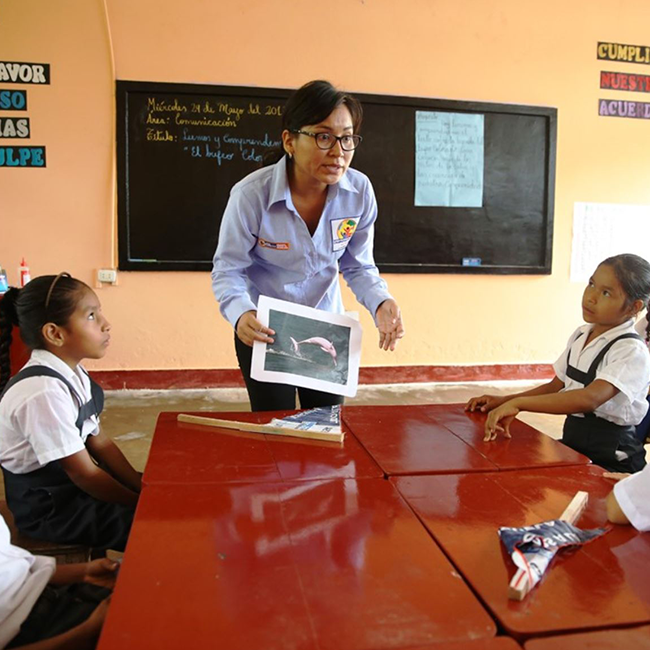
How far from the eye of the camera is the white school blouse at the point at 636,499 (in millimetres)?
885

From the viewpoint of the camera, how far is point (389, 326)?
1685mm

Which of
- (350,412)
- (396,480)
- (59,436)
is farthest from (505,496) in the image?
(59,436)

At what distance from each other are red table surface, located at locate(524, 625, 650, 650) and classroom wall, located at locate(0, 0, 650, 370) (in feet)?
11.6

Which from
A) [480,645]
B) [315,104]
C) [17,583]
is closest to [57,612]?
[17,583]

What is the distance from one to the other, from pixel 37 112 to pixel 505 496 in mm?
3754

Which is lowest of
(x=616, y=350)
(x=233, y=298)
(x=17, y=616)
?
(x=17, y=616)

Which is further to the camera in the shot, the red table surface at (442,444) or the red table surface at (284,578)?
the red table surface at (442,444)

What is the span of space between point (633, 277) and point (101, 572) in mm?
1449

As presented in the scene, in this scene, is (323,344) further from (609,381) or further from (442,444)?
(609,381)

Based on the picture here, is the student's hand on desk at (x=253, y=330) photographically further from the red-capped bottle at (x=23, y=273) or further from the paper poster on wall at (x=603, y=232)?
the paper poster on wall at (x=603, y=232)

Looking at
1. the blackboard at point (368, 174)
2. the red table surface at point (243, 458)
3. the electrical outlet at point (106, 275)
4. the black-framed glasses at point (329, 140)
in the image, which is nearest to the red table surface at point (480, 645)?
the red table surface at point (243, 458)

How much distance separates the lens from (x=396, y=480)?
1084 mm

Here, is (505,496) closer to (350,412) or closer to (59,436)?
(350,412)

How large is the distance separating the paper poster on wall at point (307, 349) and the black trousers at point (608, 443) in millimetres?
662
